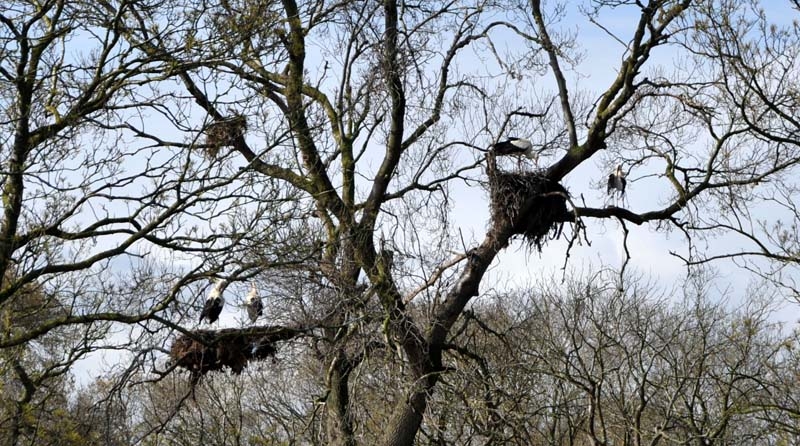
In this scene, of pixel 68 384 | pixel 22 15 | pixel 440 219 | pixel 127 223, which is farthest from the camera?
pixel 68 384

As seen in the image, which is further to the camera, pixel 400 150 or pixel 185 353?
pixel 400 150

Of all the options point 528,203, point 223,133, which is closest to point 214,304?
point 223,133

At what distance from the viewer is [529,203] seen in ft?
31.3

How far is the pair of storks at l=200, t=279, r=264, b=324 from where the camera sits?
28.2 feet

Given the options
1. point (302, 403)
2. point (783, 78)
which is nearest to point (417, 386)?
point (783, 78)

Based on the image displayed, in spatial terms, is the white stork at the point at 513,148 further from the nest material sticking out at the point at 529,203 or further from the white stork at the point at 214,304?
the white stork at the point at 214,304

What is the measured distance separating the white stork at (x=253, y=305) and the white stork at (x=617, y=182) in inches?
152

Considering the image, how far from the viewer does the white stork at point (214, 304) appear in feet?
27.4

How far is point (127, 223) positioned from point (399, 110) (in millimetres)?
3368

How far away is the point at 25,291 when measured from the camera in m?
8.08

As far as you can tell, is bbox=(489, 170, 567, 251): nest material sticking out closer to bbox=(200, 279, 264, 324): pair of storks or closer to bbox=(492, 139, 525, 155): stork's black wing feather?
bbox=(492, 139, 525, 155): stork's black wing feather

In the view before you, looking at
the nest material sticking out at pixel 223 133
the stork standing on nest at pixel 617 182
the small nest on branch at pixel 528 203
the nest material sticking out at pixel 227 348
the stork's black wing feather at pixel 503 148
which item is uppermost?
the stork standing on nest at pixel 617 182

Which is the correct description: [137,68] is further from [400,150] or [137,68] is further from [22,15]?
[400,150]

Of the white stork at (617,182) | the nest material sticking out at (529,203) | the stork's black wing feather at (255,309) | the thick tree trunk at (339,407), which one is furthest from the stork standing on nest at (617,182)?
the stork's black wing feather at (255,309)
